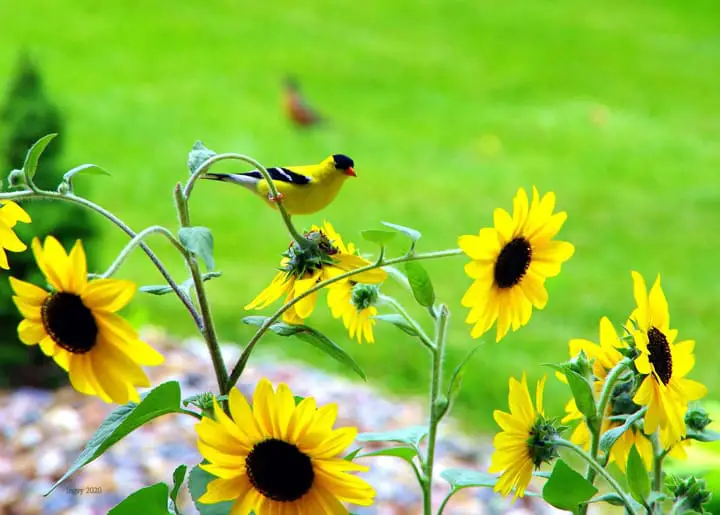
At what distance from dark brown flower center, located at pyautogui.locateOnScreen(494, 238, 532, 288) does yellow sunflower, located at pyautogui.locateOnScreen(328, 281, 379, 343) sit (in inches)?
4.2

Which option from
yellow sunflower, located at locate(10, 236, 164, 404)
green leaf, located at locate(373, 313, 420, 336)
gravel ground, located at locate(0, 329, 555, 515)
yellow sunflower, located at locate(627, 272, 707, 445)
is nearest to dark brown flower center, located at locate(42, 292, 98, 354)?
yellow sunflower, located at locate(10, 236, 164, 404)

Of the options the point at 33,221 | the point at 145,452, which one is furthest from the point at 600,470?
Result: the point at 33,221

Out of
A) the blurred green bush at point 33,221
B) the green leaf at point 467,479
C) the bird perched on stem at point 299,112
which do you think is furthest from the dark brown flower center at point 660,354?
the bird perched on stem at point 299,112

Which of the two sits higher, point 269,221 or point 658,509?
point 269,221

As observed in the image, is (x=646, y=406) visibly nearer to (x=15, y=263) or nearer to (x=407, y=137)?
(x=15, y=263)

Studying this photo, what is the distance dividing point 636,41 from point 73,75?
5.94 metres

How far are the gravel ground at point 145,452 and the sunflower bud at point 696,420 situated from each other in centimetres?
193

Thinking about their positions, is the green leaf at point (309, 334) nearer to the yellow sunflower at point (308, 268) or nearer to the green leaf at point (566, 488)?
the yellow sunflower at point (308, 268)

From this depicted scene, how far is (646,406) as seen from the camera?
642 millimetres

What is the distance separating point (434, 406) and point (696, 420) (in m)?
0.19

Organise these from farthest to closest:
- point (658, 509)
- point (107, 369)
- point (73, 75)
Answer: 1. point (73, 75)
2. point (658, 509)
3. point (107, 369)

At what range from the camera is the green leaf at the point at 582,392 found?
63 centimetres

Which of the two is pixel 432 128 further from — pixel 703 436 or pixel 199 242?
pixel 199 242

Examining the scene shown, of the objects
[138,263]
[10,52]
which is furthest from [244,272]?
[10,52]
